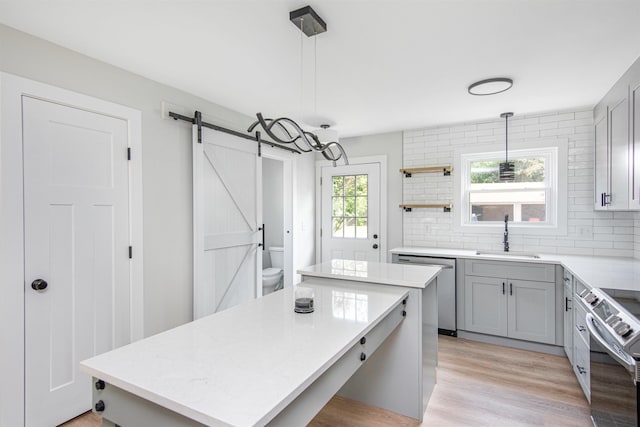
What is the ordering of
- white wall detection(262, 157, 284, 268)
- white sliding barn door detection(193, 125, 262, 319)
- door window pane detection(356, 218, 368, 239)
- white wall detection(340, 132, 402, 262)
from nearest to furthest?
white sliding barn door detection(193, 125, 262, 319)
white wall detection(340, 132, 402, 262)
door window pane detection(356, 218, 368, 239)
white wall detection(262, 157, 284, 268)

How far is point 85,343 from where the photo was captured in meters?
2.28

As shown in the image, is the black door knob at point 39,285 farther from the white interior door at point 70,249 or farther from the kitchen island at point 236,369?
the kitchen island at point 236,369

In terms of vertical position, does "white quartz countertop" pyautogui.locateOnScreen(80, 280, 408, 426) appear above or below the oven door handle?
above

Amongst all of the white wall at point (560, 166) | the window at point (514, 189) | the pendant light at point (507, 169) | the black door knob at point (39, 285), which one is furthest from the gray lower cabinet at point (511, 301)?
the black door knob at point (39, 285)

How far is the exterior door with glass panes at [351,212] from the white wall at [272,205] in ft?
2.44

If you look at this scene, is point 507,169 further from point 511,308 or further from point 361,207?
point 361,207

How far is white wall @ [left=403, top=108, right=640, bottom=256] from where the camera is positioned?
338 cm

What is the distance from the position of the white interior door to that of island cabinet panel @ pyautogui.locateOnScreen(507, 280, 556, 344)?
136 inches

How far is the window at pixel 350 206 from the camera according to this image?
470 cm

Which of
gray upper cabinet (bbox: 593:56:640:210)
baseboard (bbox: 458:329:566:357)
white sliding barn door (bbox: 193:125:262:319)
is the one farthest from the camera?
baseboard (bbox: 458:329:566:357)

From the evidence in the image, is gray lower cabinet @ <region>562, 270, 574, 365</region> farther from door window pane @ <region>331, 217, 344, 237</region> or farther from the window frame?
door window pane @ <region>331, 217, 344, 237</region>

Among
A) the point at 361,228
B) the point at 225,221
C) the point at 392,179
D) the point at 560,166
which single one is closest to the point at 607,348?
the point at 560,166

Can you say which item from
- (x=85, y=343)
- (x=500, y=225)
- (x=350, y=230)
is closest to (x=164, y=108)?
(x=85, y=343)

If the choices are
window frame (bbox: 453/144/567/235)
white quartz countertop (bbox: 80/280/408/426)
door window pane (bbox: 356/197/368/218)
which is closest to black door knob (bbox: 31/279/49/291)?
white quartz countertop (bbox: 80/280/408/426)
